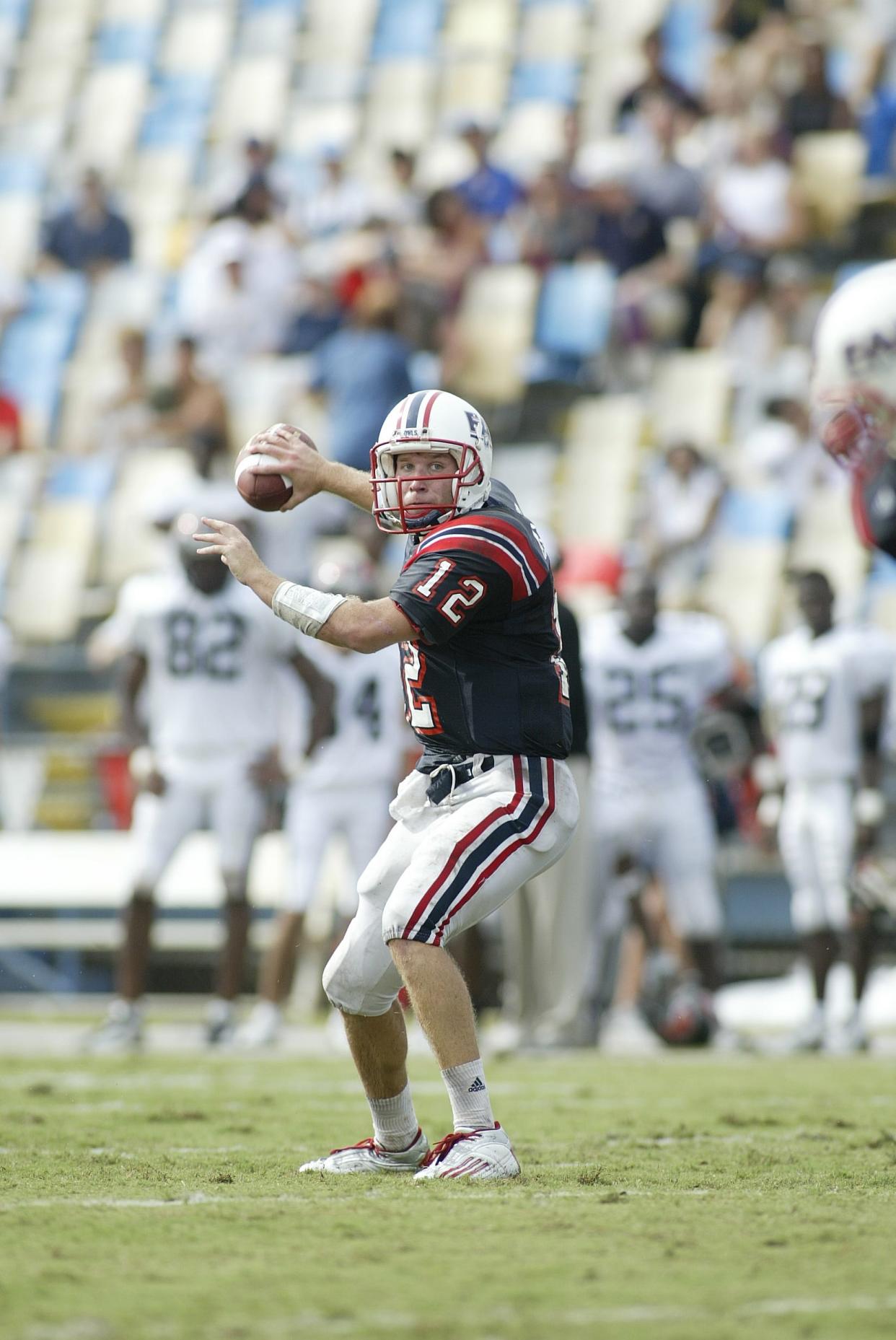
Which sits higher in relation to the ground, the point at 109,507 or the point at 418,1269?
the point at 109,507

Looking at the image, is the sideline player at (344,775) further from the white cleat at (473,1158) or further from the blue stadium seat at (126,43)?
the blue stadium seat at (126,43)

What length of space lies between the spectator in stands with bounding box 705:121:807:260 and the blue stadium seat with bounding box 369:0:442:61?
535cm

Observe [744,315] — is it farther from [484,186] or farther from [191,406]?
[191,406]

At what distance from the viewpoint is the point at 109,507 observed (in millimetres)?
14484

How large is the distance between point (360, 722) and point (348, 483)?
4.80m

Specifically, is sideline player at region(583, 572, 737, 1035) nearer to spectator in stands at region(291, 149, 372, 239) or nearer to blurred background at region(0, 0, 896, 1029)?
blurred background at region(0, 0, 896, 1029)

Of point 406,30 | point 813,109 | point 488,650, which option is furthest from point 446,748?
point 406,30

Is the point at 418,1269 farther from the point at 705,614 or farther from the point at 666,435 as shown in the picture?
the point at 666,435

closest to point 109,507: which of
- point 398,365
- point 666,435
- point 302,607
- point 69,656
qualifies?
point 69,656

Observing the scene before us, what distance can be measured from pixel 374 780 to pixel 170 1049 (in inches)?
65.8

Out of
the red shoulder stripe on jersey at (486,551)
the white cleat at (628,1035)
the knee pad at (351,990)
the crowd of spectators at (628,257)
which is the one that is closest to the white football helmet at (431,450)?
the red shoulder stripe on jersey at (486,551)

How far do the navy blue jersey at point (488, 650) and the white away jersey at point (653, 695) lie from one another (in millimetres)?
4826

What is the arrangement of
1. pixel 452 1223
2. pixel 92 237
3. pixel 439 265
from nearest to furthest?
pixel 452 1223 → pixel 439 265 → pixel 92 237

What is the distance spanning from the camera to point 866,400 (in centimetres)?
466
